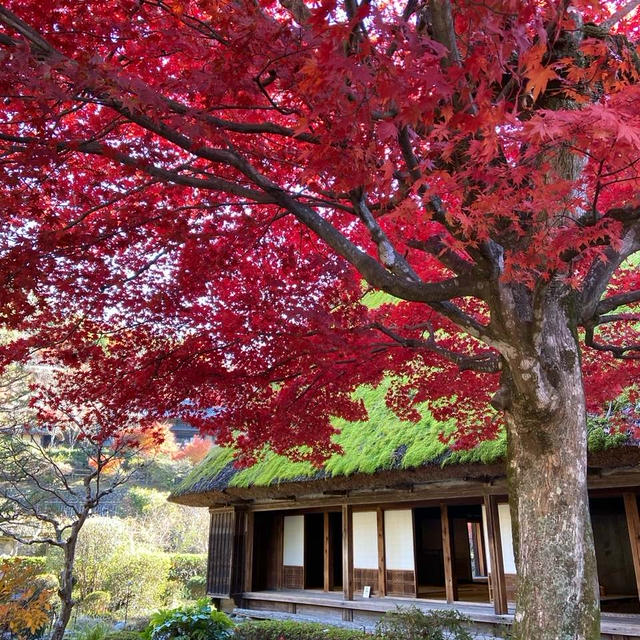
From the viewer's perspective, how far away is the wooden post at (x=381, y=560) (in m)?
8.65

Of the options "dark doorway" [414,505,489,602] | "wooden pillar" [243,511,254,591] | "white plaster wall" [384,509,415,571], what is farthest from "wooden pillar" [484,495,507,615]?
"wooden pillar" [243,511,254,591]

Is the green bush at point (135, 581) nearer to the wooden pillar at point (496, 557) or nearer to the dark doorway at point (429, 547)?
the dark doorway at point (429, 547)

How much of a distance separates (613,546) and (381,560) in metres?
3.94

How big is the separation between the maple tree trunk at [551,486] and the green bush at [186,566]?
1439 centimetres

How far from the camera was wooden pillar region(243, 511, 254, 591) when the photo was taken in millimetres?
10848

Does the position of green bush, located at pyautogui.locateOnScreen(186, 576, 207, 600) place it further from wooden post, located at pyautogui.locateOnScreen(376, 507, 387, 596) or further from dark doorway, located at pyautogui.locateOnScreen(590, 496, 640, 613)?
dark doorway, located at pyautogui.locateOnScreen(590, 496, 640, 613)

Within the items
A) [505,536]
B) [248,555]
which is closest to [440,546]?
[248,555]

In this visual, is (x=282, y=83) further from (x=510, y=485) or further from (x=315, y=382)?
(x=315, y=382)

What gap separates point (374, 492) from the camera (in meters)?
8.60

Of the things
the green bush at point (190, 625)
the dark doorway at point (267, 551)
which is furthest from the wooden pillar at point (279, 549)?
the green bush at point (190, 625)

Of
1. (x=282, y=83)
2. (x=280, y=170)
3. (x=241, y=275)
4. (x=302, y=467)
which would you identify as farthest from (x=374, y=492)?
(x=282, y=83)

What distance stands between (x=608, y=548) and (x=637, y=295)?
7.92 metres

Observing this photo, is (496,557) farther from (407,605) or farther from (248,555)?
(248,555)

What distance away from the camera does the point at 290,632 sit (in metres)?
6.96
